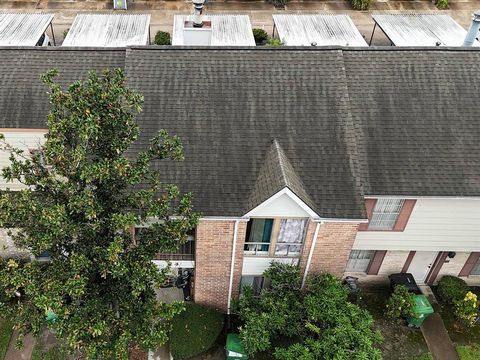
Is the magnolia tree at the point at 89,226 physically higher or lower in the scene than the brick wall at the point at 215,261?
higher

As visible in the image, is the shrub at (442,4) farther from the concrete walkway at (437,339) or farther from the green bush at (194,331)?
the green bush at (194,331)

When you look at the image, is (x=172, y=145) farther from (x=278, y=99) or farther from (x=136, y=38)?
(x=136, y=38)

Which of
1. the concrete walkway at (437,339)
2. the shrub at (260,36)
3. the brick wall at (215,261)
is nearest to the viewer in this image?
the brick wall at (215,261)

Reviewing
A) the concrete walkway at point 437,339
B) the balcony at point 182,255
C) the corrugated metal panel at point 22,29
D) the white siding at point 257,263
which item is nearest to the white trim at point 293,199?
the white siding at point 257,263

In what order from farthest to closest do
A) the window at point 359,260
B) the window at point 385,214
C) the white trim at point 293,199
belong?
1. the window at point 359,260
2. the window at point 385,214
3. the white trim at point 293,199

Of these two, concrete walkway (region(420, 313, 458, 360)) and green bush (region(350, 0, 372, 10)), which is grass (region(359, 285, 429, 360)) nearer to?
concrete walkway (region(420, 313, 458, 360))

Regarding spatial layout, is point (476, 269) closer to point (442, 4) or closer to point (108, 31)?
point (108, 31)

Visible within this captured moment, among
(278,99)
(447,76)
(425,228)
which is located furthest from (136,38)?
(425,228)

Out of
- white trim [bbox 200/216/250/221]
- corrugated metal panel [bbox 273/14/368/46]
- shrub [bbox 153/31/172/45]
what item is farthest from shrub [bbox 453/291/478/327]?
shrub [bbox 153/31/172/45]
